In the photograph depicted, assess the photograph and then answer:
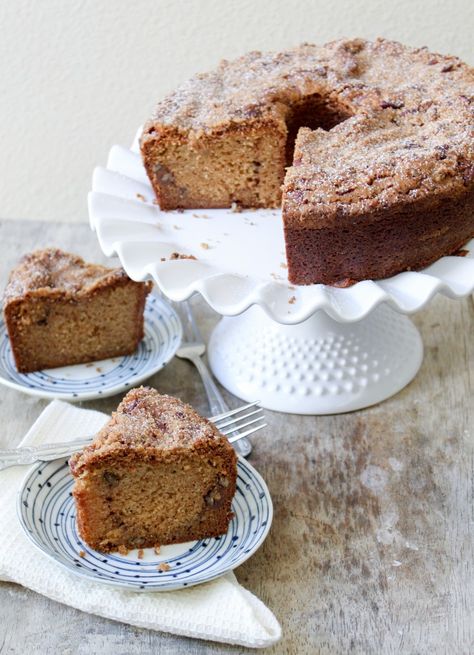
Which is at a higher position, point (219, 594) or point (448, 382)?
point (219, 594)

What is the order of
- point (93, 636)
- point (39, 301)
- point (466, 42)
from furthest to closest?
point (466, 42) < point (39, 301) < point (93, 636)

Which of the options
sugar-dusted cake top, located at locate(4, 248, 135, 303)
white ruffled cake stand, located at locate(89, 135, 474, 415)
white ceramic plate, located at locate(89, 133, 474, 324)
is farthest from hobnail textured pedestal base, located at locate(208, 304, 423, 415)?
sugar-dusted cake top, located at locate(4, 248, 135, 303)

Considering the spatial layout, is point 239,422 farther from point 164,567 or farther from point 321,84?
point 321,84

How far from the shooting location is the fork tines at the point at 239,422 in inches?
98.7

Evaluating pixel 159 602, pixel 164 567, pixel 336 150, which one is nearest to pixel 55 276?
pixel 336 150

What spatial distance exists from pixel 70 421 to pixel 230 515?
61cm

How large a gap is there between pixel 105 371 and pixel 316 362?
0.68m

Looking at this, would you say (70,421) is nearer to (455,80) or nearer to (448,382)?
(448,382)

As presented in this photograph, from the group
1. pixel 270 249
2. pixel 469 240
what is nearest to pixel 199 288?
pixel 270 249

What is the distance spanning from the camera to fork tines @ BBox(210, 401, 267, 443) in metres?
2.51

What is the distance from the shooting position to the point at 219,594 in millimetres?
2066

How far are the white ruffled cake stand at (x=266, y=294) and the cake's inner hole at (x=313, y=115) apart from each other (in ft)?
0.97

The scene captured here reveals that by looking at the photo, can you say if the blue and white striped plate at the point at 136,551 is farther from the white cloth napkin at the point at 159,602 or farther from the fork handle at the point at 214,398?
the fork handle at the point at 214,398

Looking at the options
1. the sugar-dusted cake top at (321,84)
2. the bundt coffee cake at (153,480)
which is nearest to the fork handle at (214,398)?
the bundt coffee cake at (153,480)
